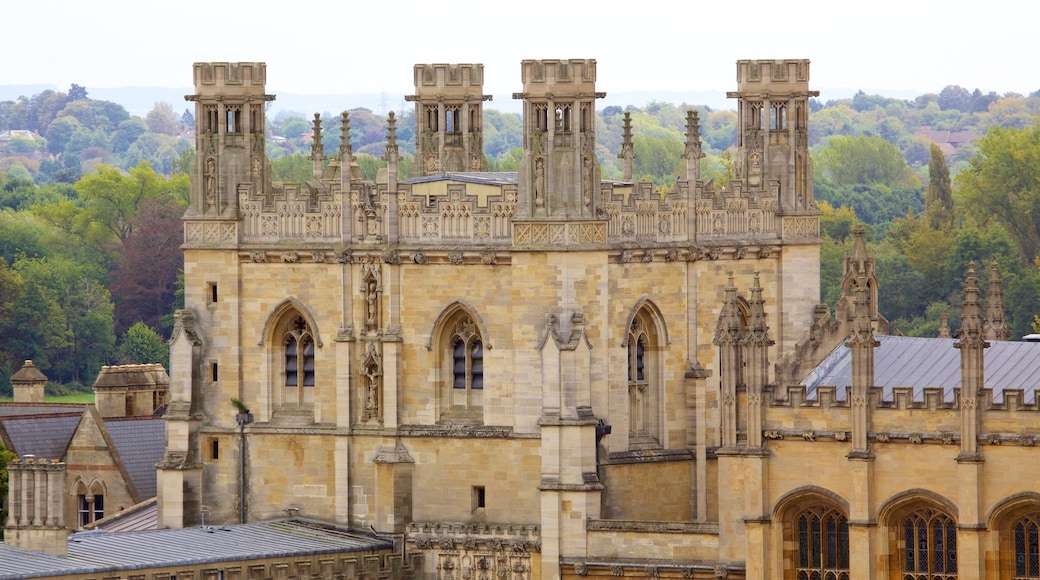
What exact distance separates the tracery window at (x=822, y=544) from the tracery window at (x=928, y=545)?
156 centimetres

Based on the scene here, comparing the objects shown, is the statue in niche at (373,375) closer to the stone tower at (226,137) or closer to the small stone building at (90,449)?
the stone tower at (226,137)

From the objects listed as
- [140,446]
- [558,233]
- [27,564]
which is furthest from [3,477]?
[558,233]

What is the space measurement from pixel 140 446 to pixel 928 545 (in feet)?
117

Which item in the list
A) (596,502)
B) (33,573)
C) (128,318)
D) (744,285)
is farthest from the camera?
(128,318)

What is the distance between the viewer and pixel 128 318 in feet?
654

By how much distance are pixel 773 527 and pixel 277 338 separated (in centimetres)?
1595

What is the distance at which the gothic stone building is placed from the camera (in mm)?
81562

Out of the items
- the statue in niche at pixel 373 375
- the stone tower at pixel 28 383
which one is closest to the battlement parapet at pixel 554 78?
the statue in niche at pixel 373 375

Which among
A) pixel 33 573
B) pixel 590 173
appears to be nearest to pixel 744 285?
pixel 590 173

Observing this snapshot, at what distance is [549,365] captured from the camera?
279 ft

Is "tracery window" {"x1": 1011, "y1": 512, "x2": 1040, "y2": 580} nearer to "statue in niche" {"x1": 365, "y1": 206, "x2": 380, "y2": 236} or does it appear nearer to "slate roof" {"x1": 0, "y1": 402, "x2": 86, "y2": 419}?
"statue in niche" {"x1": 365, "y1": 206, "x2": 380, "y2": 236}

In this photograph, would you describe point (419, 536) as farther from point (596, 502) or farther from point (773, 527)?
point (773, 527)

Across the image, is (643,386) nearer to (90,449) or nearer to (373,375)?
(373,375)

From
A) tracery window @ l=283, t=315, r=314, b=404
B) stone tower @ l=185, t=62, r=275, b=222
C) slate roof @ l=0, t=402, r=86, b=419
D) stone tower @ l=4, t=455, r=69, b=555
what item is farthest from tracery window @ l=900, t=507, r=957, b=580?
slate roof @ l=0, t=402, r=86, b=419
